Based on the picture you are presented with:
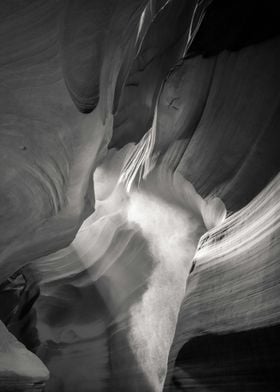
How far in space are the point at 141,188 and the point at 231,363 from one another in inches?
54.4

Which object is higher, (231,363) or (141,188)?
(141,188)

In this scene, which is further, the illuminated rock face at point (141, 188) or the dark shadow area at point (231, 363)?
the illuminated rock face at point (141, 188)

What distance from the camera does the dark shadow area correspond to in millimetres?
905

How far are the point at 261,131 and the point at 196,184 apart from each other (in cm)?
37

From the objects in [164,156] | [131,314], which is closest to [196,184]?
[164,156]

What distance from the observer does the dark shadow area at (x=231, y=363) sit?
2.97 ft

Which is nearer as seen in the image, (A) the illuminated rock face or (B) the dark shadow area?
(B) the dark shadow area

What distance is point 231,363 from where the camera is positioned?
1.02 m

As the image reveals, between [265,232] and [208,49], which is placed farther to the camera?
[208,49]

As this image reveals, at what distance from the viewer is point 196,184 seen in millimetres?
1785

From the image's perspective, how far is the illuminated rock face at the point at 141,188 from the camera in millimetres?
1215

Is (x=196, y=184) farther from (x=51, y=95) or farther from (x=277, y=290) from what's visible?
(x=277, y=290)

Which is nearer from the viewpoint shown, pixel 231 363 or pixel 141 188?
pixel 231 363

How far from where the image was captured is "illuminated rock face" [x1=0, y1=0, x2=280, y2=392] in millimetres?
1215
